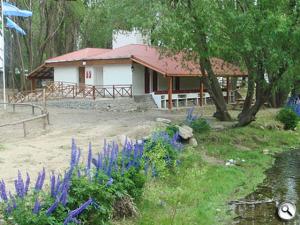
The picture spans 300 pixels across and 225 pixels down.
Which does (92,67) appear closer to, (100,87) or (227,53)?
(100,87)

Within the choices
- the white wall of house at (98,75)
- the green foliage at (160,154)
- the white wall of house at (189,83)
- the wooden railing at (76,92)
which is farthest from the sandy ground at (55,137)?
the white wall of house at (189,83)

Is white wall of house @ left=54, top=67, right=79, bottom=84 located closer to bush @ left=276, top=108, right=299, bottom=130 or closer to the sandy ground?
the sandy ground

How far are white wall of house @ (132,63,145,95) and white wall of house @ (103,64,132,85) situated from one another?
0.35 metres

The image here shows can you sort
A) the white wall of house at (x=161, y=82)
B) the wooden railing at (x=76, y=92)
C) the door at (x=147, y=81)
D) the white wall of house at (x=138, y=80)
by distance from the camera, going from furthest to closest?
the white wall of house at (x=161, y=82) < the door at (x=147, y=81) < the wooden railing at (x=76, y=92) < the white wall of house at (x=138, y=80)

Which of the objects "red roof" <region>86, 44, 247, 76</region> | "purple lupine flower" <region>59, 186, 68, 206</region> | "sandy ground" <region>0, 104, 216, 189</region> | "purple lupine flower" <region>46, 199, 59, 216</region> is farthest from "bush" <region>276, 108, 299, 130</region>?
"purple lupine flower" <region>46, 199, 59, 216</region>

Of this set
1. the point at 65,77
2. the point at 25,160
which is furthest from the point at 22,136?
the point at 65,77

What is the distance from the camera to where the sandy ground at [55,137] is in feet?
36.0

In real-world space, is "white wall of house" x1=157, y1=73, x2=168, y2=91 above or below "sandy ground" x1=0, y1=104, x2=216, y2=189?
above

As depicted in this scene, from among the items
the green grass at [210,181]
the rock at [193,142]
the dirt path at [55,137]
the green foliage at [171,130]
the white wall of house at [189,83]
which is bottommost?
the green grass at [210,181]

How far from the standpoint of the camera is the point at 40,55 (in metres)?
43.8

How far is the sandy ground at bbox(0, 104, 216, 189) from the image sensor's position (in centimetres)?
1097

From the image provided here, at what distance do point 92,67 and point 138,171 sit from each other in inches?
988

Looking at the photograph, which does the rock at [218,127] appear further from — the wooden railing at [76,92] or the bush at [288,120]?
the wooden railing at [76,92]

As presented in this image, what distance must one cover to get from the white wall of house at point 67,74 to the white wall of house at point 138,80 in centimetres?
579
